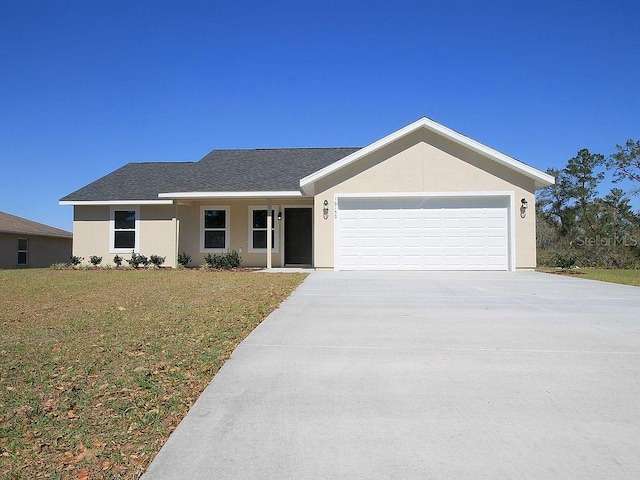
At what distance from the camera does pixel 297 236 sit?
18.6 m

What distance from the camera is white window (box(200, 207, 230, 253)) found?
18.8 meters

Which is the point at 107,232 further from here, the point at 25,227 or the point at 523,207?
the point at 523,207

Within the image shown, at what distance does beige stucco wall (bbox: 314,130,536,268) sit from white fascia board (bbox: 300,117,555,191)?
238mm

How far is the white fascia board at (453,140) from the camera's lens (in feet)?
48.4

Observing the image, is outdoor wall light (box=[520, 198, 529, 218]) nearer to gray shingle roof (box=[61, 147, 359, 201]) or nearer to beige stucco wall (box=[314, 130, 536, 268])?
beige stucco wall (box=[314, 130, 536, 268])

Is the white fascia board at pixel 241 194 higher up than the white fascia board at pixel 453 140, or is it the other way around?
the white fascia board at pixel 453 140

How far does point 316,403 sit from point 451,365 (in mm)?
1700

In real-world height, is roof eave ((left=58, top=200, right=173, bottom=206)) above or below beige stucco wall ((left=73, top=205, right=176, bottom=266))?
above

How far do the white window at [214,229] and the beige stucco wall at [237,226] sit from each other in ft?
0.51

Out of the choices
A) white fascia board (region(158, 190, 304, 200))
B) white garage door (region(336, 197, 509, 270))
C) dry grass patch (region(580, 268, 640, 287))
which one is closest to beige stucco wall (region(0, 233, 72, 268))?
white fascia board (region(158, 190, 304, 200))

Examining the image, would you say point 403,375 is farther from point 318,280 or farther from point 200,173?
point 200,173

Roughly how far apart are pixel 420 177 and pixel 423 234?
181 cm

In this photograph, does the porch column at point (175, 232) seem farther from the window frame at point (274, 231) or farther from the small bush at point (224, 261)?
the window frame at point (274, 231)

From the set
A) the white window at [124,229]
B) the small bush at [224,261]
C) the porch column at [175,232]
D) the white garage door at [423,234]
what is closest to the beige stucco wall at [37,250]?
the white window at [124,229]
